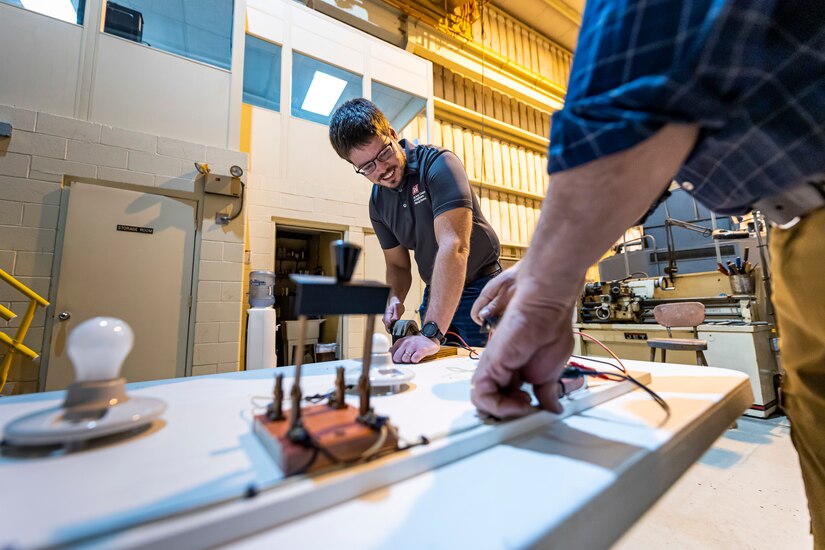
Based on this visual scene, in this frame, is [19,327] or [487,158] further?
[487,158]

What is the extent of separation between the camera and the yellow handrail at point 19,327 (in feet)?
5.30

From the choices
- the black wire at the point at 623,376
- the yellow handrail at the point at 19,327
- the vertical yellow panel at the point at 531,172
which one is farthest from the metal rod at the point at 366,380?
the vertical yellow panel at the point at 531,172

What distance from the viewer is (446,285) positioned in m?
1.12

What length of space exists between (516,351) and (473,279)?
1.02m

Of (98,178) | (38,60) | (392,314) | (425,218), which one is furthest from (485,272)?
(38,60)

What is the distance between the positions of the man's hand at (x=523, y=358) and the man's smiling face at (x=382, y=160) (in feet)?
3.12

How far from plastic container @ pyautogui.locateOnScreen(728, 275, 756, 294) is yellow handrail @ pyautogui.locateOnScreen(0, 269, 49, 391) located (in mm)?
4565

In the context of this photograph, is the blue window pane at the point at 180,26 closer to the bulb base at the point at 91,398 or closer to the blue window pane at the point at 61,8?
the blue window pane at the point at 61,8

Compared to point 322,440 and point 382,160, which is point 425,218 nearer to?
point 382,160

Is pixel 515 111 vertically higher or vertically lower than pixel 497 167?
higher

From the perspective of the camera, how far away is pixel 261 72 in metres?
3.29

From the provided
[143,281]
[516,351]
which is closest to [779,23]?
[516,351]

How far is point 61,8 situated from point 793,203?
3525 mm

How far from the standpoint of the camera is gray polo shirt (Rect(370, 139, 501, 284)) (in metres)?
1.22
